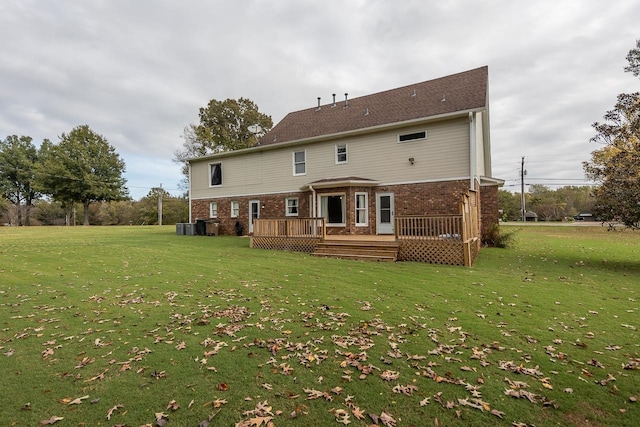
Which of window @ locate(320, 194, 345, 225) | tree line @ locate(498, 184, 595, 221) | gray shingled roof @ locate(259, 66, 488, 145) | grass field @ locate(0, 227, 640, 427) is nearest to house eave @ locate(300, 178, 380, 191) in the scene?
window @ locate(320, 194, 345, 225)

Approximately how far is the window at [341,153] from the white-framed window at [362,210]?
2303mm

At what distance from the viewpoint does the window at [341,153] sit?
1558 centimetres

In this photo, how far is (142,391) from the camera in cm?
282

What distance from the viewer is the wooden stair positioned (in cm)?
1027

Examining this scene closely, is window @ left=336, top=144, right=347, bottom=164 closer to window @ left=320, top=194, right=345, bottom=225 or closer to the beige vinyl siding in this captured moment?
the beige vinyl siding

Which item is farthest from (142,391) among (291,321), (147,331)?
(291,321)

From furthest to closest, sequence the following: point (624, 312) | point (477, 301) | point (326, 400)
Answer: point (477, 301), point (624, 312), point (326, 400)

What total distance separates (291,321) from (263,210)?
45.9 ft

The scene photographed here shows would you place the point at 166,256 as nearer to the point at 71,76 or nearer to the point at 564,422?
the point at 564,422

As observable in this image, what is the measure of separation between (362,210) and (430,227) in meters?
4.70

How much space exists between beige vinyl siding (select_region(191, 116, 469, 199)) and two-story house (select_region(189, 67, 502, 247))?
44mm

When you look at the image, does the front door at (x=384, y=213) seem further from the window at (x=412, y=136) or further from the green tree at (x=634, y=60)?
the green tree at (x=634, y=60)

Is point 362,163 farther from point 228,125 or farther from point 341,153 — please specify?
point 228,125

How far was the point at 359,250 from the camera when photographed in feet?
35.6
